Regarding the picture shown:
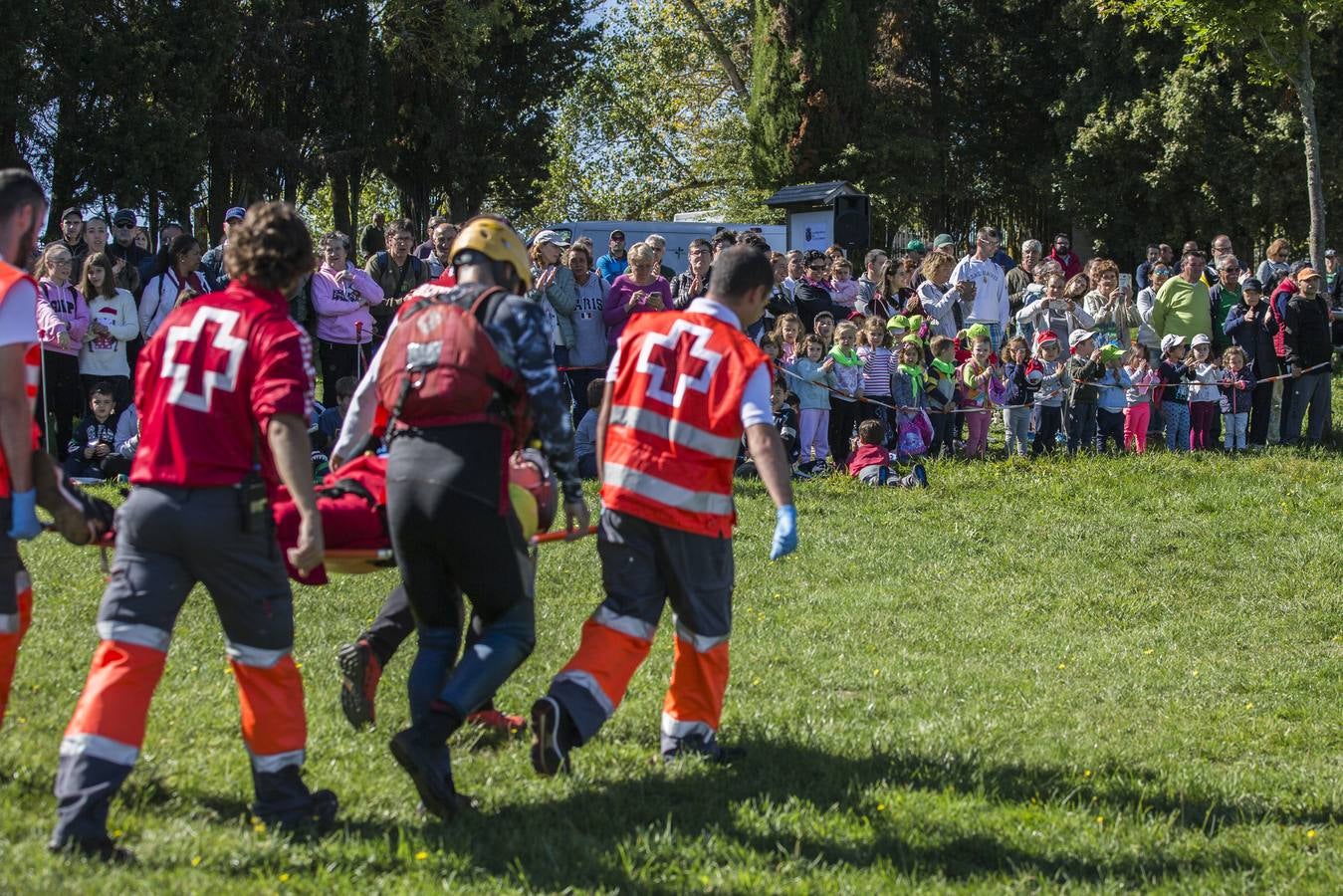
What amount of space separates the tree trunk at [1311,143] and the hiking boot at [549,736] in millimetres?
18933

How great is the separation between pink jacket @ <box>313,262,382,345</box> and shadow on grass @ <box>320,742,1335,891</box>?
8277mm

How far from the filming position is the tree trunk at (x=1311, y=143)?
20.9m

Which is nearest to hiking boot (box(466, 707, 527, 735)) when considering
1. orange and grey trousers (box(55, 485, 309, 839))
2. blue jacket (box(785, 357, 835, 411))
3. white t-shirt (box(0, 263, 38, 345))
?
orange and grey trousers (box(55, 485, 309, 839))

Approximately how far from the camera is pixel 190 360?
15.5 ft

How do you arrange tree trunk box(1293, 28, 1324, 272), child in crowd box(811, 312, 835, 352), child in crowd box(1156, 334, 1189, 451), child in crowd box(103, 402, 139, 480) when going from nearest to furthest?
1. child in crowd box(103, 402, 139, 480)
2. child in crowd box(811, 312, 835, 352)
3. child in crowd box(1156, 334, 1189, 451)
4. tree trunk box(1293, 28, 1324, 272)

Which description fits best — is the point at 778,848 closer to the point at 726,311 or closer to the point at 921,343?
the point at 726,311

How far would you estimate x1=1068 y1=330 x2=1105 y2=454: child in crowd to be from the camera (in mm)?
14992

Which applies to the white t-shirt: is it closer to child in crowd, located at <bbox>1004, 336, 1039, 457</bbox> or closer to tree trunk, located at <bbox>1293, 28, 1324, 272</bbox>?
child in crowd, located at <bbox>1004, 336, 1039, 457</bbox>

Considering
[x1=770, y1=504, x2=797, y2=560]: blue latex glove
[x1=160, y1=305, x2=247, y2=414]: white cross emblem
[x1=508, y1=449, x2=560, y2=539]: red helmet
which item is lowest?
[x1=770, y1=504, x2=797, y2=560]: blue latex glove

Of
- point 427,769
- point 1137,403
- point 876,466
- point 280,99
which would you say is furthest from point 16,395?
point 280,99

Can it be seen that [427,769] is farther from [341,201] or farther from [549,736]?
[341,201]

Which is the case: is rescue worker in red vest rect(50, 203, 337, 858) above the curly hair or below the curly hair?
below

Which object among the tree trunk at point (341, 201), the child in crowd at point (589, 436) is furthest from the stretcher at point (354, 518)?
the tree trunk at point (341, 201)

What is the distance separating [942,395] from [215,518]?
10897 mm
